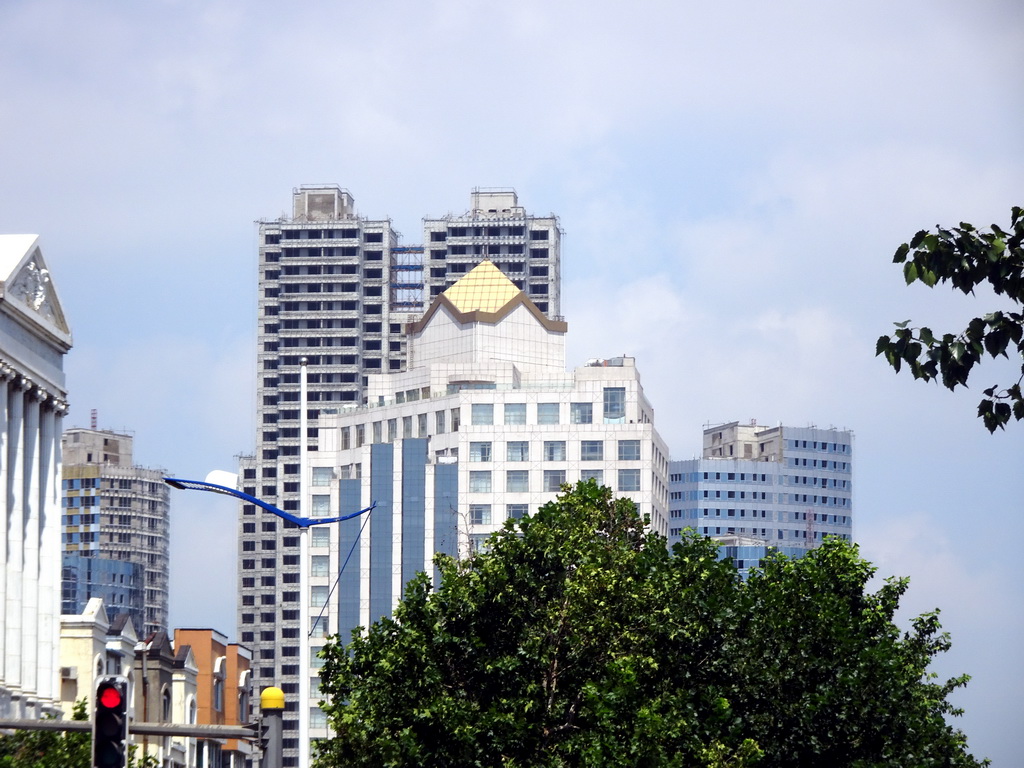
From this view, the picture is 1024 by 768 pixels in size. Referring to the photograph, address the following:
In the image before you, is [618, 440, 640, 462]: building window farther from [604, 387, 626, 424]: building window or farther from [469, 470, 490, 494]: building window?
[469, 470, 490, 494]: building window

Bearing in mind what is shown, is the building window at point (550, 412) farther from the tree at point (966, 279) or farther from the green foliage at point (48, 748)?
the tree at point (966, 279)

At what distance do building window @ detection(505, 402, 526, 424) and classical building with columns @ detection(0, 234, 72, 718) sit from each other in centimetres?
10458

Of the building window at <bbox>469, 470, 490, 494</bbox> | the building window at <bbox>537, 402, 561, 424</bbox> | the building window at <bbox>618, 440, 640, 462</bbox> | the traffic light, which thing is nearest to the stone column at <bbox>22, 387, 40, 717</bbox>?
the traffic light

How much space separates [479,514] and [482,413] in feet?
34.9

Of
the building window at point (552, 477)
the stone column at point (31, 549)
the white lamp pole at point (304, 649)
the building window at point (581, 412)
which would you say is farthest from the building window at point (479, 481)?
the white lamp pole at point (304, 649)

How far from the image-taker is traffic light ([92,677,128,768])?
2294 centimetres

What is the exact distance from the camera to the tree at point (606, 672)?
51656 millimetres

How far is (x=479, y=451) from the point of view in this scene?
7579 inches

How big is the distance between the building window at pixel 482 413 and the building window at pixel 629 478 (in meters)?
14.6

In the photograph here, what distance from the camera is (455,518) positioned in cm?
19200

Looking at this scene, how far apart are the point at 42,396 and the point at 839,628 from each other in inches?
1783

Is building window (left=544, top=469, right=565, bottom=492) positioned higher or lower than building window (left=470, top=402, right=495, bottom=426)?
lower

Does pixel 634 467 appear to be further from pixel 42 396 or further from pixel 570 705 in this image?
pixel 570 705

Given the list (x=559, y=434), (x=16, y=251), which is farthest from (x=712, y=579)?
(x=559, y=434)
